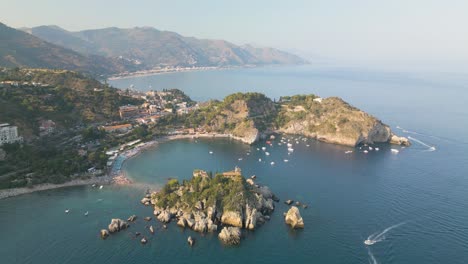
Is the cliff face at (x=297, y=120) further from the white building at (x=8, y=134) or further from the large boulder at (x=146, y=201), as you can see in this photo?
the white building at (x=8, y=134)

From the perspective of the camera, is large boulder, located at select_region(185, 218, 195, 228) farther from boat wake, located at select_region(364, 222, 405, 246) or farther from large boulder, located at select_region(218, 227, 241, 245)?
boat wake, located at select_region(364, 222, 405, 246)

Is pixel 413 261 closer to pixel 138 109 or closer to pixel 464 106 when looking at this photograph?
pixel 138 109

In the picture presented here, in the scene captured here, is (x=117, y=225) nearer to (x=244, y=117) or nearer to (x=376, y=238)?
(x=376, y=238)

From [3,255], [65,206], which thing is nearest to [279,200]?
[65,206]

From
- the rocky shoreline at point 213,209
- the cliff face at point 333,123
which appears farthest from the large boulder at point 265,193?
the cliff face at point 333,123

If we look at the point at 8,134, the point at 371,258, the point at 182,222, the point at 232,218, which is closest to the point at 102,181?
the point at 182,222

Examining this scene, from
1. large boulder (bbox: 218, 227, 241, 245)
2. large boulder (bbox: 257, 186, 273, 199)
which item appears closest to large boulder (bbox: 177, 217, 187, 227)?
large boulder (bbox: 218, 227, 241, 245)
